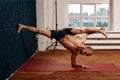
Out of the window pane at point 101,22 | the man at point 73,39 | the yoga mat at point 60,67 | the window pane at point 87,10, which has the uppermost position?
the window pane at point 87,10

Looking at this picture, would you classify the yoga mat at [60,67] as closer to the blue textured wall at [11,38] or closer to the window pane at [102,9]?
the blue textured wall at [11,38]

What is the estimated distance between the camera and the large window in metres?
6.37

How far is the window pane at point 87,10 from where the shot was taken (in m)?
6.37

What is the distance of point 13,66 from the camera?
3.51 meters

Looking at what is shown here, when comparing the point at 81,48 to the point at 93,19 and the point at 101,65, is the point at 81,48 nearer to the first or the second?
the point at 101,65

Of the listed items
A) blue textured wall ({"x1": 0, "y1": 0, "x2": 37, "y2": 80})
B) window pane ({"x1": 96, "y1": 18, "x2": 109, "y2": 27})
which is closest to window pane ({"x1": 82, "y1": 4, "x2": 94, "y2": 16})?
window pane ({"x1": 96, "y1": 18, "x2": 109, "y2": 27})

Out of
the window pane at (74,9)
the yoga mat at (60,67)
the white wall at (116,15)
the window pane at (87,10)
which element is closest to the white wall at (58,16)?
the white wall at (116,15)

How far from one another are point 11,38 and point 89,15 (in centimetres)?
337

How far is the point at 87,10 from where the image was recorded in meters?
6.39

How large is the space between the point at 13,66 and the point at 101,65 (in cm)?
147

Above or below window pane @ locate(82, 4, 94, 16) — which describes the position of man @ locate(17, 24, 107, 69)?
below

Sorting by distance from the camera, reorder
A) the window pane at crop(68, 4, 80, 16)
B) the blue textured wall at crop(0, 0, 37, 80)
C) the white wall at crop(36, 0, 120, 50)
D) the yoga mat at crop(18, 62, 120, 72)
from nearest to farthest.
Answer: the blue textured wall at crop(0, 0, 37, 80) → the yoga mat at crop(18, 62, 120, 72) → the white wall at crop(36, 0, 120, 50) → the window pane at crop(68, 4, 80, 16)

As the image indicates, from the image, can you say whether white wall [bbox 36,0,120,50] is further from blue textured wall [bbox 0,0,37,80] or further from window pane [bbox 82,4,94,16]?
blue textured wall [bbox 0,0,37,80]

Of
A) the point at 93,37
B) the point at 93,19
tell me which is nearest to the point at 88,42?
the point at 93,37
